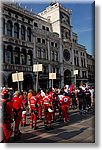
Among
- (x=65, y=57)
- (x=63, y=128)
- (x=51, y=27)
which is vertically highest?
(x=51, y=27)

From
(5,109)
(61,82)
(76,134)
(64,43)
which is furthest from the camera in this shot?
(64,43)

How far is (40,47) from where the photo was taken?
29.0 meters

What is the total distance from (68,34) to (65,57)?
13.6 ft

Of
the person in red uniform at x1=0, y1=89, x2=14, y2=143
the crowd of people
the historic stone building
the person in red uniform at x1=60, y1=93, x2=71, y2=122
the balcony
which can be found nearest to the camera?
the person in red uniform at x1=0, y1=89, x2=14, y2=143

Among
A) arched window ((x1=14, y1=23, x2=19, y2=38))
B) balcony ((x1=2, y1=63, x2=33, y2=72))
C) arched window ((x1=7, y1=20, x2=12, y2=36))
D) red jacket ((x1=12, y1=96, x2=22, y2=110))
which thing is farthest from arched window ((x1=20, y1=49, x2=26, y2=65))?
red jacket ((x1=12, y1=96, x2=22, y2=110))

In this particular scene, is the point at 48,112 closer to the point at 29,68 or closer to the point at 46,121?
the point at 46,121

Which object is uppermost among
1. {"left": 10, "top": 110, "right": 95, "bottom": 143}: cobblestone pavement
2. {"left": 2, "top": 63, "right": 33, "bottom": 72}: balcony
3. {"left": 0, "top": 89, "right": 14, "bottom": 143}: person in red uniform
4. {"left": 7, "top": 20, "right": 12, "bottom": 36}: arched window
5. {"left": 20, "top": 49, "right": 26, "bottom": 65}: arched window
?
{"left": 7, "top": 20, "right": 12, "bottom": 36}: arched window

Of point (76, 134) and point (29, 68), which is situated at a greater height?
point (29, 68)

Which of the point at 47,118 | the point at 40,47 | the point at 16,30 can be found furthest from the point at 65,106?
the point at 40,47

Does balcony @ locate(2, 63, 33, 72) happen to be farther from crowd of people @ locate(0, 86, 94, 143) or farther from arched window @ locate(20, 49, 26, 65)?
crowd of people @ locate(0, 86, 94, 143)

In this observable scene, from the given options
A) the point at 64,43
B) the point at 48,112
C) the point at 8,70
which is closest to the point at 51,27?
the point at 64,43

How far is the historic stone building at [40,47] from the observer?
23203 mm

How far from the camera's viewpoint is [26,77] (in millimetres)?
25156

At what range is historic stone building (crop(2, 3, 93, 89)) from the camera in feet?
76.1
